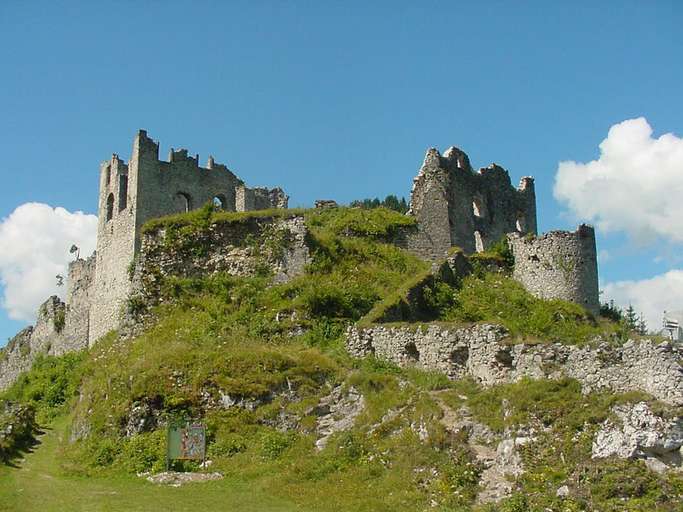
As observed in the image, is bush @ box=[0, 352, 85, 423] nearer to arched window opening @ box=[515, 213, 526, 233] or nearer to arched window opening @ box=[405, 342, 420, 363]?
arched window opening @ box=[405, 342, 420, 363]

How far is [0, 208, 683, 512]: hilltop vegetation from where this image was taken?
54.9 ft

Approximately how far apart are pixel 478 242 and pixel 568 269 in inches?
338

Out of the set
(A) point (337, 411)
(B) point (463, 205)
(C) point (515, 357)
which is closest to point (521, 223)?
(B) point (463, 205)

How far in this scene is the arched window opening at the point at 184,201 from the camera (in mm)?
47728

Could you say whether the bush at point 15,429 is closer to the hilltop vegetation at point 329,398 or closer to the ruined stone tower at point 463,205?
the hilltop vegetation at point 329,398

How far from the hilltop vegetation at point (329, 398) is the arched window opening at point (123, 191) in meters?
12.8

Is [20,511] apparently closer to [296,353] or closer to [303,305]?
[296,353]

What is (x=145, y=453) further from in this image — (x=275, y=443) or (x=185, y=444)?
(x=275, y=443)

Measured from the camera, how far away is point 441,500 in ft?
53.6

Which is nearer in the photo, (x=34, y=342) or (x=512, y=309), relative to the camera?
(x=512, y=309)

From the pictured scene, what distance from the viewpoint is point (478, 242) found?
134 ft

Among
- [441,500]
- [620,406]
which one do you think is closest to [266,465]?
[441,500]

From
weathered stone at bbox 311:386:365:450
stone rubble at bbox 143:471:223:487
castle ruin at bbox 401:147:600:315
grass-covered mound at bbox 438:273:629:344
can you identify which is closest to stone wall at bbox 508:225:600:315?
castle ruin at bbox 401:147:600:315


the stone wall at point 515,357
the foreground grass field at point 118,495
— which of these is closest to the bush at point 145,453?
the foreground grass field at point 118,495
